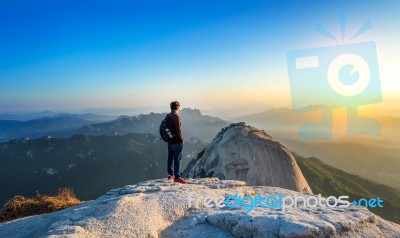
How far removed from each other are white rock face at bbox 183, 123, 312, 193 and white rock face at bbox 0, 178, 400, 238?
14.6 m

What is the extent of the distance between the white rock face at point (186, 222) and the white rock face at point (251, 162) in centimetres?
1464

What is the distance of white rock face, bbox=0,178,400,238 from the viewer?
385 inches

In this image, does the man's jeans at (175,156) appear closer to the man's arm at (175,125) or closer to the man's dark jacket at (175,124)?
the man's dark jacket at (175,124)

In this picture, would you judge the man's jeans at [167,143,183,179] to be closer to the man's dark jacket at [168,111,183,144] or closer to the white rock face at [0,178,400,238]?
the man's dark jacket at [168,111,183,144]

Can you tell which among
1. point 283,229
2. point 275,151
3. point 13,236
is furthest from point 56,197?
point 275,151

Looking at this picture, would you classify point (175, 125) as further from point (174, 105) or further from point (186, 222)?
point (186, 222)

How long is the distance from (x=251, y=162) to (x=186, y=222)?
1807 cm

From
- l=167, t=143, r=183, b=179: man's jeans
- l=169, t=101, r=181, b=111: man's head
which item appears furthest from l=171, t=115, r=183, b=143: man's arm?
l=167, t=143, r=183, b=179: man's jeans

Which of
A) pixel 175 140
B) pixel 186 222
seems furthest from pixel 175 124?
pixel 186 222

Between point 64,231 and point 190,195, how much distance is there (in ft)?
17.2

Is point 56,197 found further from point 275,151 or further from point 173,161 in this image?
point 275,151

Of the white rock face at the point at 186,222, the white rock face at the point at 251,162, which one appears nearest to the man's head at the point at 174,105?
the white rock face at the point at 186,222

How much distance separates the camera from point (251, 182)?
2678cm

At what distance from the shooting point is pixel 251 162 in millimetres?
28422
